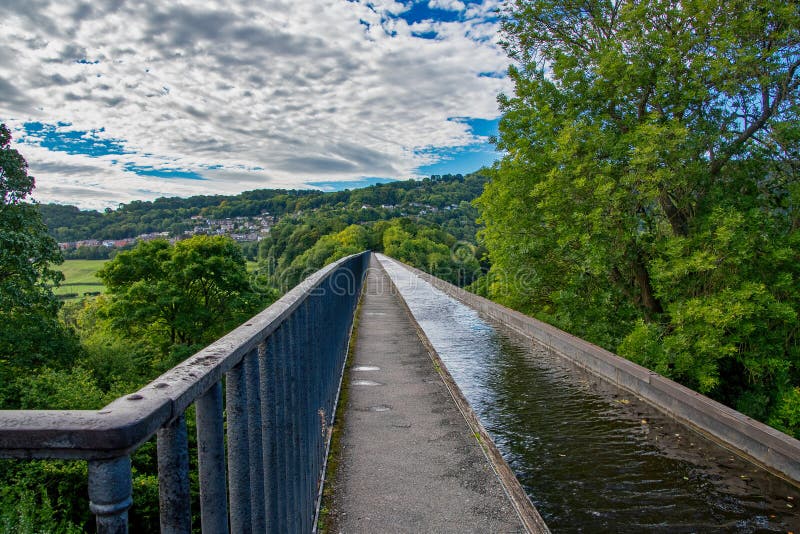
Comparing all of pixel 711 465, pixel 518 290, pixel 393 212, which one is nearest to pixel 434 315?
pixel 518 290

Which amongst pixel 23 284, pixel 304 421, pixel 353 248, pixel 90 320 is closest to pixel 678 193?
pixel 304 421

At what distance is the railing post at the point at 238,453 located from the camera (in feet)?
5.05

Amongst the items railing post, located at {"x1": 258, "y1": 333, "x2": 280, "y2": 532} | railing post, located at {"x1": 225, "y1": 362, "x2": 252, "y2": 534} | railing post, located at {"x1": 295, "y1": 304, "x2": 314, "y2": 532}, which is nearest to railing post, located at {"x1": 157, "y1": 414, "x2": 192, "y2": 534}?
railing post, located at {"x1": 225, "y1": 362, "x2": 252, "y2": 534}

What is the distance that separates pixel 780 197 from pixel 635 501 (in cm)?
1219

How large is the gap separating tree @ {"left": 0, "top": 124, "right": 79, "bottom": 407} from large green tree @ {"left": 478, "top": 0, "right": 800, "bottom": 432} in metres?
17.3

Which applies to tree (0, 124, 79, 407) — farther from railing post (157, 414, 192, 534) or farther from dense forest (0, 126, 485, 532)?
railing post (157, 414, 192, 534)

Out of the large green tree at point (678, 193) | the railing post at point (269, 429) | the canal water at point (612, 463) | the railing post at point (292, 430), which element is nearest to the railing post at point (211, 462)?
the railing post at point (269, 429)

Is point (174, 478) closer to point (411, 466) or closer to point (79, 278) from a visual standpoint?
point (411, 466)

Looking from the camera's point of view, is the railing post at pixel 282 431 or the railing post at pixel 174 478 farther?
the railing post at pixel 282 431

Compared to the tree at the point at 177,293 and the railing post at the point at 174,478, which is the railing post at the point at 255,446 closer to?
the railing post at the point at 174,478

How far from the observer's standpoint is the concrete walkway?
10.2 ft

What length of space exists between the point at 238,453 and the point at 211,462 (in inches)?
10.1

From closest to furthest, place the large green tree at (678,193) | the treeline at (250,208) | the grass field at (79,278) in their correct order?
1. the large green tree at (678,193)
2. the grass field at (79,278)
3. the treeline at (250,208)

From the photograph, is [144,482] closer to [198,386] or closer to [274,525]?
[274,525]
